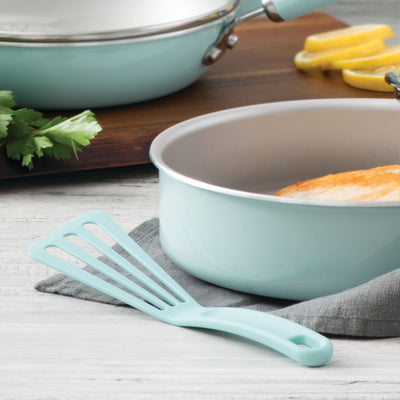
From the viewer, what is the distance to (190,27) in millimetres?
1127

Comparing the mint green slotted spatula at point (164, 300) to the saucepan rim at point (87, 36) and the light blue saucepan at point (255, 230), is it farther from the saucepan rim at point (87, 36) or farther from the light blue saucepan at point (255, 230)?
the saucepan rim at point (87, 36)

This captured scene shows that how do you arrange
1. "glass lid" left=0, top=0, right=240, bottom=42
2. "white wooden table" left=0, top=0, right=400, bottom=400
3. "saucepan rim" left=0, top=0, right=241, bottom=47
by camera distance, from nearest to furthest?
"white wooden table" left=0, top=0, right=400, bottom=400 → "saucepan rim" left=0, top=0, right=241, bottom=47 → "glass lid" left=0, top=0, right=240, bottom=42

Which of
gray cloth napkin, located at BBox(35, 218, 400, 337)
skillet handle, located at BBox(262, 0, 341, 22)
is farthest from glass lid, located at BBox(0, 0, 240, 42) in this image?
gray cloth napkin, located at BBox(35, 218, 400, 337)

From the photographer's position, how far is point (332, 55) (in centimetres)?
131

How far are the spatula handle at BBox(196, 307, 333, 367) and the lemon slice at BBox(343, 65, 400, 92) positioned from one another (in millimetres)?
639

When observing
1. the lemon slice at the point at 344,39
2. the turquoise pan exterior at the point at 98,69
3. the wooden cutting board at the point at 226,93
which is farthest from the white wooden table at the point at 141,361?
the lemon slice at the point at 344,39

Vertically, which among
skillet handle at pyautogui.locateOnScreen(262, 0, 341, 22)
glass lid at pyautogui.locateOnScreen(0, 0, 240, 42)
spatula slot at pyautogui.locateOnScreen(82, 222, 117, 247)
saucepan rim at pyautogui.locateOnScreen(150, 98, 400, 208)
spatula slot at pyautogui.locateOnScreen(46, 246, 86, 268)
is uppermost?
skillet handle at pyautogui.locateOnScreen(262, 0, 341, 22)

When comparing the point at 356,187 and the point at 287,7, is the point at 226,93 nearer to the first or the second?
the point at 287,7

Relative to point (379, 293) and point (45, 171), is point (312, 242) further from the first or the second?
point (45, 171)

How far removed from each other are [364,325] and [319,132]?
32cm

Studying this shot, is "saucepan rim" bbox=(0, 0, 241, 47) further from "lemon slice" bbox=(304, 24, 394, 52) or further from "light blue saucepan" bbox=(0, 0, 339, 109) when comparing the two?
"lemon slice" bbox=(304, 24, 394, 52)

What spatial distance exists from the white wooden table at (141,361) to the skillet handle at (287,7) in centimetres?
59

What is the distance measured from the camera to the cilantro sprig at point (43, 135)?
0.95 m

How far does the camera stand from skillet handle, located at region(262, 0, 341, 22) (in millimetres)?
1170
